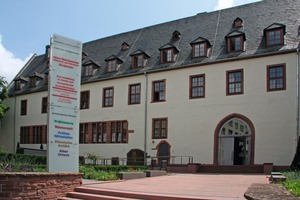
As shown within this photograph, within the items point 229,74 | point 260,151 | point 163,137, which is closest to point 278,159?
point 260,151

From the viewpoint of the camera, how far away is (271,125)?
996 inches

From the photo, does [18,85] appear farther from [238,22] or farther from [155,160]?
[238,22]

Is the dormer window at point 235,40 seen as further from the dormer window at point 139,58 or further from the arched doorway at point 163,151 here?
the arched doorway at point 163,151

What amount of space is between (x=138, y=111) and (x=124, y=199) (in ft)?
68.8

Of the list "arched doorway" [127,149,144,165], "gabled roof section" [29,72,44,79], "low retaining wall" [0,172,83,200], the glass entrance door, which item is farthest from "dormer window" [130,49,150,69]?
"low retaining wall" [0,172,83,200]

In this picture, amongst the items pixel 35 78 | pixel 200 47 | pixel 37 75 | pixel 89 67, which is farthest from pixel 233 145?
pixel 35 78

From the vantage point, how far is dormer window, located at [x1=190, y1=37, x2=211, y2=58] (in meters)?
29.3

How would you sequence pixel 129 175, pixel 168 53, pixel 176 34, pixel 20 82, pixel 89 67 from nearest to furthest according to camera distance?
pixel 129 175 → pixel 168 53 → pixel 176 34 → pixel 89 67 → pixel 20 82

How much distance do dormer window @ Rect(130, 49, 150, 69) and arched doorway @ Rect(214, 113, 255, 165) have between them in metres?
9.10

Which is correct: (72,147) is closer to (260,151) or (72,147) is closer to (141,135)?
(260,151)

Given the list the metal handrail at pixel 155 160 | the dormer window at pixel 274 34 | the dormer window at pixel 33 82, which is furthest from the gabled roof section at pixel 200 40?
the dormer window at pixel 33 82

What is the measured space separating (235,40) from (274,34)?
2.77m

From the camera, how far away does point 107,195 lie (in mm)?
12078

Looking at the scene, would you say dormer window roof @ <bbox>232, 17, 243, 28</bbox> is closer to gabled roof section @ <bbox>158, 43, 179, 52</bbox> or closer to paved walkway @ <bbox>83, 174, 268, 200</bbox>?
gabled roof section @ <bbox>158, 43, 179, 52</bbox>
